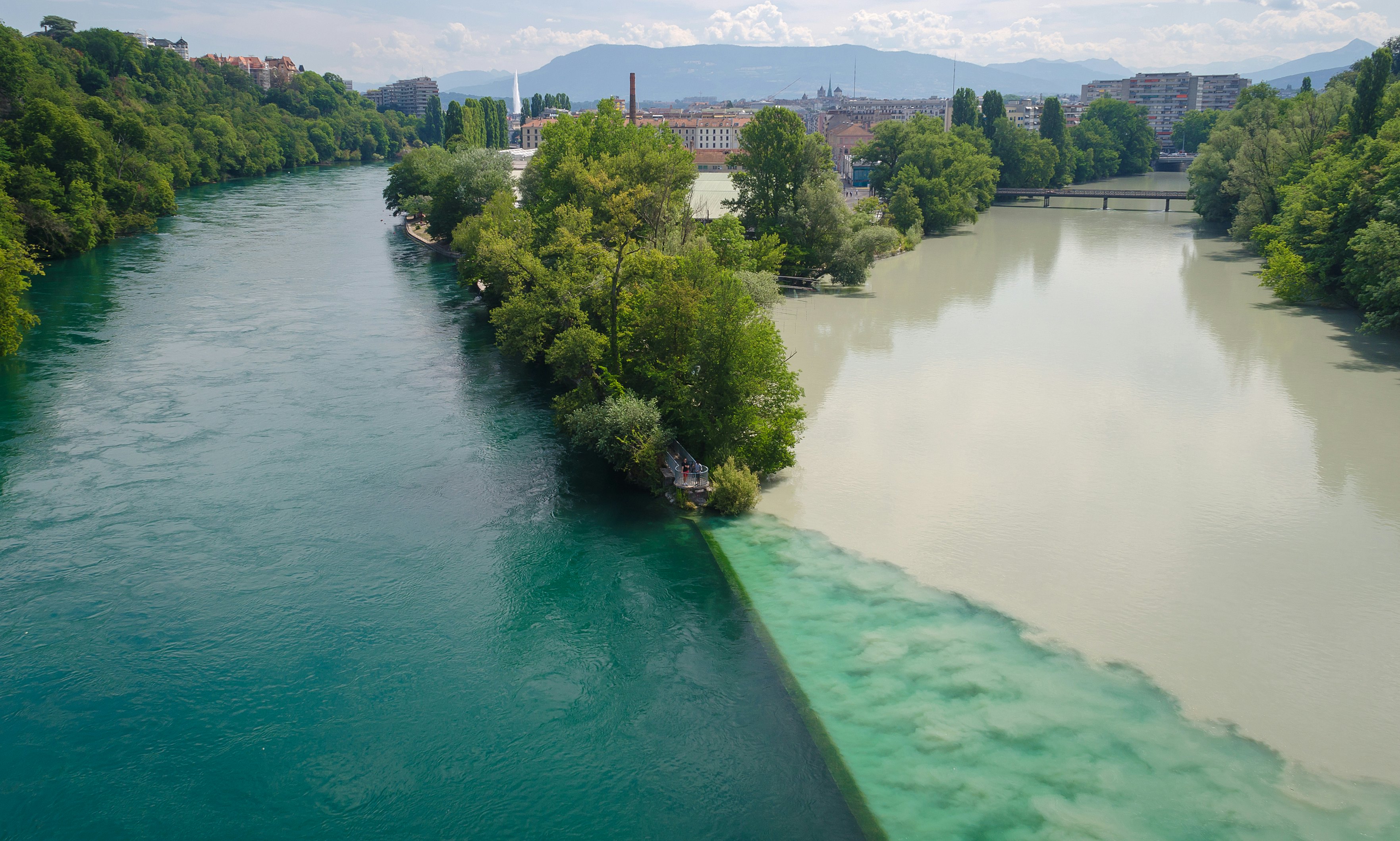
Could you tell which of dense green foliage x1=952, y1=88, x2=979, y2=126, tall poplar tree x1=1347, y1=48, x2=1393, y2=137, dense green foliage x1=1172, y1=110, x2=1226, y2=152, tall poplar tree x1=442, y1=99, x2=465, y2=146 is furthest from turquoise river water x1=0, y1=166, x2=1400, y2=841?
dense green foliage x1=1172, y1=110, x2=1226, y2=152

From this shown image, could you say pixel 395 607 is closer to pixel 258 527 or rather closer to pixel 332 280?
pixel 258 527

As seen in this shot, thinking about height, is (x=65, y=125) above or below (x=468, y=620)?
above

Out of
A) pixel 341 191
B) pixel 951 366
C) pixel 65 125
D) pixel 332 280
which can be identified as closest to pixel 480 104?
pixel 341 191

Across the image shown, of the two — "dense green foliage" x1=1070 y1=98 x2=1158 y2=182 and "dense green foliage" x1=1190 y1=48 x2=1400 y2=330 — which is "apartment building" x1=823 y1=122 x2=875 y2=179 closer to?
"dense green foliage" x1=1070 y1=98 x2=1158 y2=182

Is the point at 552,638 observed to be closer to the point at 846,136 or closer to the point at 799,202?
the point at 799,202

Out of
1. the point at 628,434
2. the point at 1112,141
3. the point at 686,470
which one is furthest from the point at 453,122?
the point at 686,470

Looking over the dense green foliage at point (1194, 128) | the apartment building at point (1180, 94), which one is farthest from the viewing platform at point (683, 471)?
the apartment building at point (1180, 94)
